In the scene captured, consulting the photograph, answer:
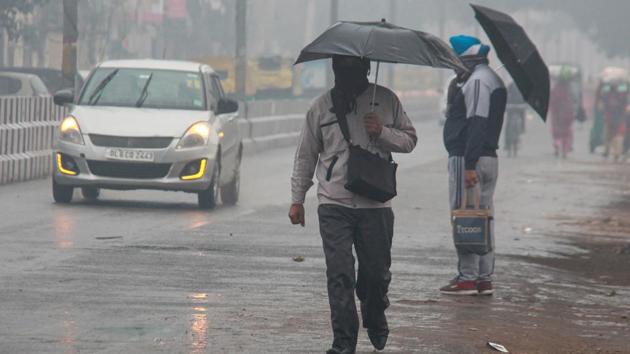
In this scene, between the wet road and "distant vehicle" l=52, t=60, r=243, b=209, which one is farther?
"distant vehicle" l=52, t=60, r=243, b=209

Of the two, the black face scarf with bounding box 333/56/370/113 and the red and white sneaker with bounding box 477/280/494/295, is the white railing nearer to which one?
the red and white sneaker with bounding box 477/280/494/295

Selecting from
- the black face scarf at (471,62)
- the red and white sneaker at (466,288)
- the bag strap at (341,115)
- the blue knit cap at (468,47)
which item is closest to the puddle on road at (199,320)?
the bag strap at (341,115)

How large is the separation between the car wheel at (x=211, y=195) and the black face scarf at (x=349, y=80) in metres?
9.88

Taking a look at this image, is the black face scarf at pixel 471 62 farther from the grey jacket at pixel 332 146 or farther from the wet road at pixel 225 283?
A: the grey jacket at pixel 332 146

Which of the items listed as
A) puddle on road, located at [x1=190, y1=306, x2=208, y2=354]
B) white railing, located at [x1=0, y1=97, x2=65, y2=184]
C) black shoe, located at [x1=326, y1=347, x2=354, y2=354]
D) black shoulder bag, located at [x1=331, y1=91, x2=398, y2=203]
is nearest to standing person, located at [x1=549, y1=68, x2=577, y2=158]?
white railing, located at [x1=0, y1=97, x2=65, y2=184]

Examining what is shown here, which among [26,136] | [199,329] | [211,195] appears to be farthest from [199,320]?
[26,136]

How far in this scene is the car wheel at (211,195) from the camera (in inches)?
731

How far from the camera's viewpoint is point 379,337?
8766 millimetres

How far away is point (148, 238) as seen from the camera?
1491 cm

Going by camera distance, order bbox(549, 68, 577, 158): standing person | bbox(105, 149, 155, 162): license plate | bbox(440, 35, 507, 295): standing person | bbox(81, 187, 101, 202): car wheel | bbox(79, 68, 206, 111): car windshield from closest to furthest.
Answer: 1. bbox(440, 35, 507, 295): standing person
2. bbox(105, 149, 155, 162): license plate
3. bbox(79, 68, 206, 111): car windshield
4. bbox(81, 187, 101, 202): car wheel
5. bbox(549, 68, 577, 158): standing person

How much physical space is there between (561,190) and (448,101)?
47.5 ft

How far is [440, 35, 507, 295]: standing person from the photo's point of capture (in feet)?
37.2

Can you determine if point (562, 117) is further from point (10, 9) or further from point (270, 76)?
point (270, 76)

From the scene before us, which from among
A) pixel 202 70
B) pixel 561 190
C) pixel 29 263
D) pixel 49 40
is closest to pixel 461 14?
pixel 49 40
